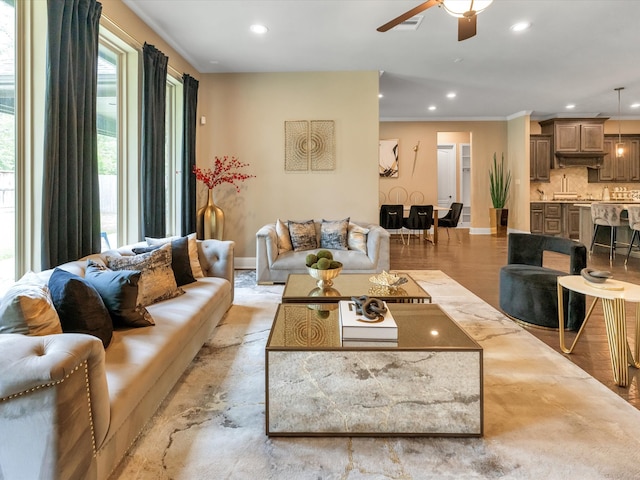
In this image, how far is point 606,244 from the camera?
23.2 feet

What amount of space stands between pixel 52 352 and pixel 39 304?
38 centimetres

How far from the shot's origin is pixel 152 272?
8.47ft

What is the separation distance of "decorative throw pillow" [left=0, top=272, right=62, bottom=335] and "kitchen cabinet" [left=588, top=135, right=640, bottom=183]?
37.9 feet

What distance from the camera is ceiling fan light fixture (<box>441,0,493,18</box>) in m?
2.53

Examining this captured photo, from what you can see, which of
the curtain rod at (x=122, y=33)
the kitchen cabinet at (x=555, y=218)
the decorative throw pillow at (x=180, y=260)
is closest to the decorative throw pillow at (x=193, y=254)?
the decorative throw pillow at (x=180, y=260)

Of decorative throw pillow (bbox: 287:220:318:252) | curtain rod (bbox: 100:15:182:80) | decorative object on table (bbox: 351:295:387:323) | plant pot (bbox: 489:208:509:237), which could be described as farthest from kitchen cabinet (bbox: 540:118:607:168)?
decorative object on table (bbox: 351:295:387:323)

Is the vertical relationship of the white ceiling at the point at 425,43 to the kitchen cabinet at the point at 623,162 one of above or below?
above

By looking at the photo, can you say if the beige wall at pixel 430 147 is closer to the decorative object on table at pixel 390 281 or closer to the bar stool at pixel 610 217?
the bar stool at pixel 610 217

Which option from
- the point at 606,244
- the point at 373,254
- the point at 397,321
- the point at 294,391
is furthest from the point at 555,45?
the point at 294,391

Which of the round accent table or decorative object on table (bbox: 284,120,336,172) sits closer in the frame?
the round accent table

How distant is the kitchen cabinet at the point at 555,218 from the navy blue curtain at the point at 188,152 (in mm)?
8041

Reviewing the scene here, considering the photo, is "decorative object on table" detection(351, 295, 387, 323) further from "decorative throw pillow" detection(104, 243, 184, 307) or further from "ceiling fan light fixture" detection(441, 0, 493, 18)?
"ceiling fan light fixture" detection(441, 0, 493, 18)

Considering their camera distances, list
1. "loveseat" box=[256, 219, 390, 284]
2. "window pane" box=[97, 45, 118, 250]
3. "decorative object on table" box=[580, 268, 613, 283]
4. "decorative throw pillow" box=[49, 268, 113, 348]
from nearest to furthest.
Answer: "decorative throw pillow" box=[49, 268, 113, 348]
"decorative object on table" box=[580, 268, 613, 283]
"window pane" box=[97, 45, 118, 250]
"loveseat" box=[256, 219, 390, 284]

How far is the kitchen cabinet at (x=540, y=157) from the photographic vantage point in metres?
9.50
